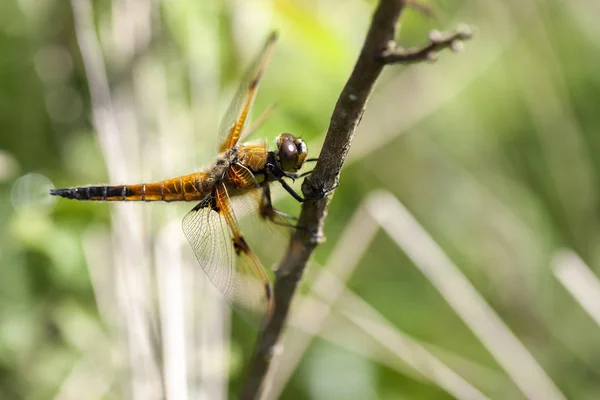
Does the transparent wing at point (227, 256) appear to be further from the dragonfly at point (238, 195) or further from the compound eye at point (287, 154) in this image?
the compound eye at point (287, 154)

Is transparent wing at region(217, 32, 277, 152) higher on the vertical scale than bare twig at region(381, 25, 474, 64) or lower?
lower

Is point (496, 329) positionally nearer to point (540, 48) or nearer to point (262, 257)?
point (262, 257)

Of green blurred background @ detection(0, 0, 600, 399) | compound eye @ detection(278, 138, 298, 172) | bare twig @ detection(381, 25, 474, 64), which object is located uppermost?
bare twig @ detection(381, 25, 474, 64)

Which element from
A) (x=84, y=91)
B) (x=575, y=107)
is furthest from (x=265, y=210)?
(x=575, y=107)

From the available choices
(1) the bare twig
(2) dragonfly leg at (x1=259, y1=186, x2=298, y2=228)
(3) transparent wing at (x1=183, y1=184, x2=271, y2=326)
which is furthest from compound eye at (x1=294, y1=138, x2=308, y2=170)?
(1) the bare twig

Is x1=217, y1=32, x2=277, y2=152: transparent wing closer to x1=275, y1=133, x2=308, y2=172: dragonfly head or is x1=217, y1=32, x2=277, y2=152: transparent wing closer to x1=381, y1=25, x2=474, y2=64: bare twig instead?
x1=275, y1=133, x2=308, y2=172: dragonfly head

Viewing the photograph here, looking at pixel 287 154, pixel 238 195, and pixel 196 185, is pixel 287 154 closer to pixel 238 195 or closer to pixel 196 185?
pixel 238 195

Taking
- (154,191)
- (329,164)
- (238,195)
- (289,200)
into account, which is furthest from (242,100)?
(329,164)

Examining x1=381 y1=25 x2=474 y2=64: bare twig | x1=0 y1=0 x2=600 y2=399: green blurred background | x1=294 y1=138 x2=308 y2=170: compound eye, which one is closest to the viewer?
x1=381 y1=25 x2=474 y2=64: bare twig

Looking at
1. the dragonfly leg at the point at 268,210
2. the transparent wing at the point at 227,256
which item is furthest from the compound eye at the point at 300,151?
the transparent wing at the point at 227,256

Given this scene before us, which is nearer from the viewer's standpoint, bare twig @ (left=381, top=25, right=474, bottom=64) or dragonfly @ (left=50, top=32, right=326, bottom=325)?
bare twig @ (left=381, top=25, right=474, bottom=64)
